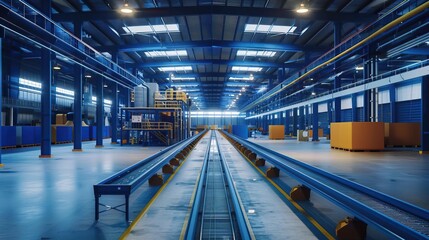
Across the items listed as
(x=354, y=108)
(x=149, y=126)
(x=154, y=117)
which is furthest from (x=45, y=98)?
(x=354, y=108)

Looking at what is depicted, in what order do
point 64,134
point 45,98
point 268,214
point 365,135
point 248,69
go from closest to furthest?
point 268,214 → point 45,98 → point 365,135 → point 64,134 → point 248,69

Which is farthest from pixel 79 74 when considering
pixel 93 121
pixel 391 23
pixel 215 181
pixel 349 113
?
pixel 349 113

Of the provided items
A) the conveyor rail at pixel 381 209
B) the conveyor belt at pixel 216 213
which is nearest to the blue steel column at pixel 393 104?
the conveyor belt at pixel 216 213

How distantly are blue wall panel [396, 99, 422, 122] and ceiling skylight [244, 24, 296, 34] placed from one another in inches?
481

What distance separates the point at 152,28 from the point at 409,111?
820 inches

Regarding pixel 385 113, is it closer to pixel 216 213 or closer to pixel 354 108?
pixel 354 108

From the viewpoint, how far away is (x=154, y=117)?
76.0ft

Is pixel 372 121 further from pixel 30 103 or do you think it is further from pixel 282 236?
pixel 30 103

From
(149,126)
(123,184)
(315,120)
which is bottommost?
(123,184)

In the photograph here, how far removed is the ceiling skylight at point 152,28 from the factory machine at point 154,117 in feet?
12.6

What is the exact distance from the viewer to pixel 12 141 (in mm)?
18281

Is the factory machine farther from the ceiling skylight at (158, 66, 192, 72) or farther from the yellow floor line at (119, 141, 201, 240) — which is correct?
the yellow floor line at (119, 141, 201, 240)

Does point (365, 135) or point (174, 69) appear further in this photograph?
point (174, 69)

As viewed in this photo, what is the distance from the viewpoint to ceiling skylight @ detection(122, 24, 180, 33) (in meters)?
19.0
